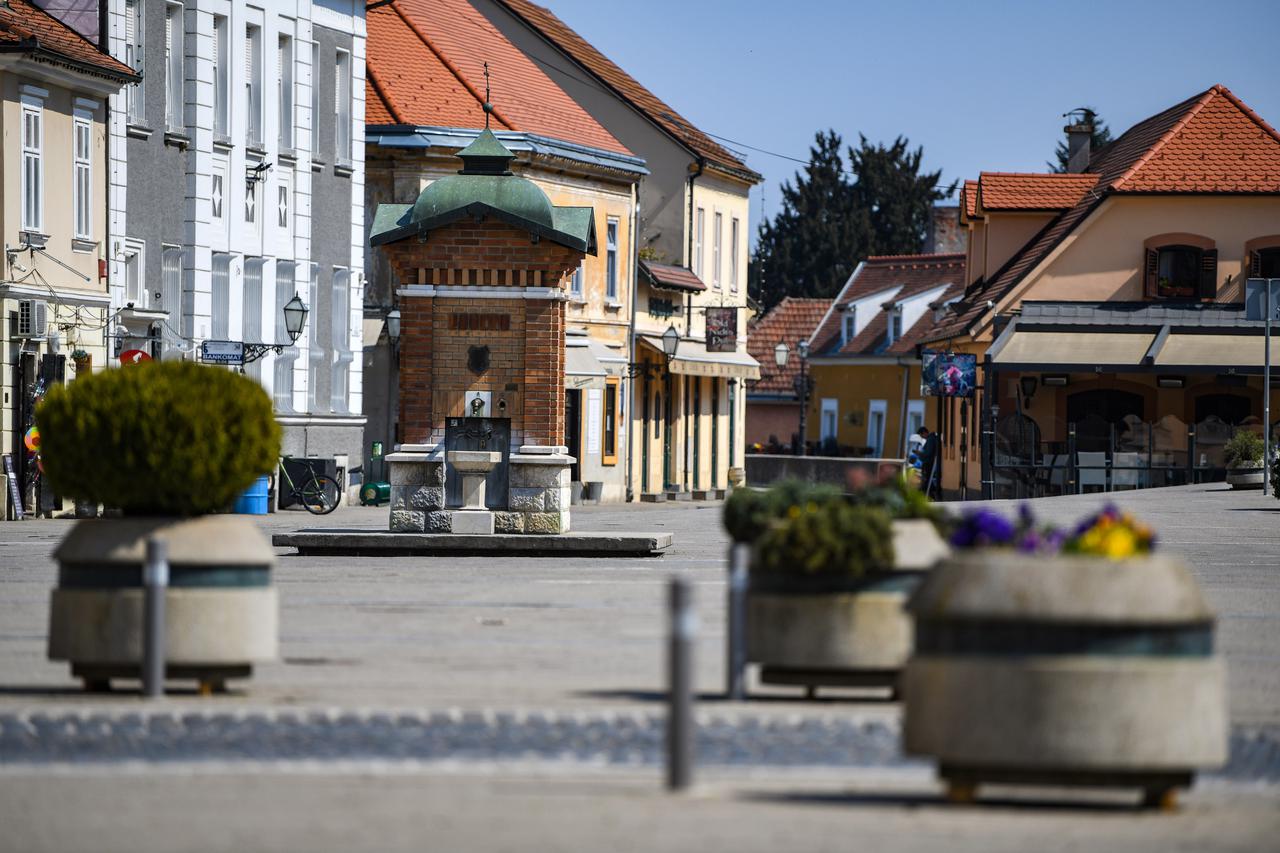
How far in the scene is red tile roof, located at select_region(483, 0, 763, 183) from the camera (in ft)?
200

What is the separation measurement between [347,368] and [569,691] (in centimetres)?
3578

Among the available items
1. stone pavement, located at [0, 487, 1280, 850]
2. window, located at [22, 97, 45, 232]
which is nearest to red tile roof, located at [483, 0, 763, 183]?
window, located at [22, 97, 45, 232]

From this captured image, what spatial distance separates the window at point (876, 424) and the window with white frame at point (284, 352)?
120 ft

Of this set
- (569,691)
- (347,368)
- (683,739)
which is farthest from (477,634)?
(347,368)

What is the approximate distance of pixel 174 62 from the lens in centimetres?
4212

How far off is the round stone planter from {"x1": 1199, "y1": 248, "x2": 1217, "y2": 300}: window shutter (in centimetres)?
4469

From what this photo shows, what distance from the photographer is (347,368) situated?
158 ft

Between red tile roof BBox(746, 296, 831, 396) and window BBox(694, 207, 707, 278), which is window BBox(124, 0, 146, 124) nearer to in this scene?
window BBox(694, 207, 707, 278)

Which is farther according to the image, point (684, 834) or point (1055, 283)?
point (1055, 283)

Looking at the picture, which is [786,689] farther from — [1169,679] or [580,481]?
[580,481]

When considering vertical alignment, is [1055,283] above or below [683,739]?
above

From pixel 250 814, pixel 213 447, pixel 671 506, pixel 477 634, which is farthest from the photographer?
pixel 671 506

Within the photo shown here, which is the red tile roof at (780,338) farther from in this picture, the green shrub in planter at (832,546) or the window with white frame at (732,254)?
the green shrub in planter at (832,546)

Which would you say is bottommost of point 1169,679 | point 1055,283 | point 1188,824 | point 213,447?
point 1188,824
